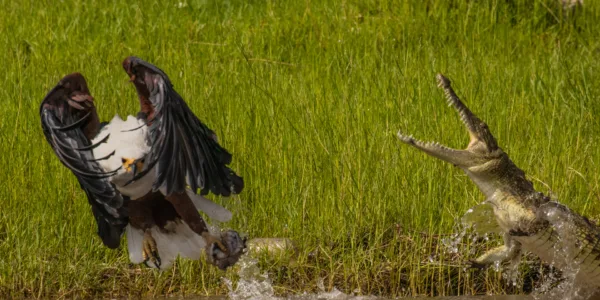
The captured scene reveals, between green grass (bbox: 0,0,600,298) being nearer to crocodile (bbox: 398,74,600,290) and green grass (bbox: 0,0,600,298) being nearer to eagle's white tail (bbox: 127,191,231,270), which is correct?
crocodile (bbox: 398,74,600,290)

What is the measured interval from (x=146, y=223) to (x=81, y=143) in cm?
26

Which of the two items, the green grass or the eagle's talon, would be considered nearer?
the eagle's talon

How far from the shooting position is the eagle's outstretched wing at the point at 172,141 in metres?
2.19

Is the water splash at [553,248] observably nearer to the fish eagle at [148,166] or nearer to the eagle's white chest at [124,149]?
the fish eagle at [148,166]

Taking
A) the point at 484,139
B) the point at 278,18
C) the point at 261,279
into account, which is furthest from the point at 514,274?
the point at 278,18

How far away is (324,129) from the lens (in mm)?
4941


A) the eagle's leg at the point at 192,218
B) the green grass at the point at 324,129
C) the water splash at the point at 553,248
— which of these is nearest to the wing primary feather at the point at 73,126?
the eagle's leg at the point at 192,218

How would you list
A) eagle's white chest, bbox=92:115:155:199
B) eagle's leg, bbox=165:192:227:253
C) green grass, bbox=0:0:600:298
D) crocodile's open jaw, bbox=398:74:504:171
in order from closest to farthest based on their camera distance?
eagle's white chest, bbox=92:115:155:199 < eagle's leg, bbox=165:192:227:253 < crocodile's open jaw, bbox=398:74:504:171 < green grass, bbox=0:0:600:298

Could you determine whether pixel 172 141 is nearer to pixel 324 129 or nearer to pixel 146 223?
pixel 146 223

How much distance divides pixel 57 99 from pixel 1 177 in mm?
2598

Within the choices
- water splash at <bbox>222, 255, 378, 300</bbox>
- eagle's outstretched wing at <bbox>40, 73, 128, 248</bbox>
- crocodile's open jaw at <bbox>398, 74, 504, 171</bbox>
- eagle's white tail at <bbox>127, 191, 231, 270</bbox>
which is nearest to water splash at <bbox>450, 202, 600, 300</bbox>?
crocodile's open jaw at <bbox>398, 74, 504, 171</bbox>

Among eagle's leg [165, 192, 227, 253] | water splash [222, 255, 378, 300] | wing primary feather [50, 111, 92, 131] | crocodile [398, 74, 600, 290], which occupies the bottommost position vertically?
water splash [222, 255, 378, 300]

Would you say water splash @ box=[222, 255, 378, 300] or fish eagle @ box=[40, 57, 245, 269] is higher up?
fish eagle @ box=[40, 57, 245, 269]

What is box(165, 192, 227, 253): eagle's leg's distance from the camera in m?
2.29
